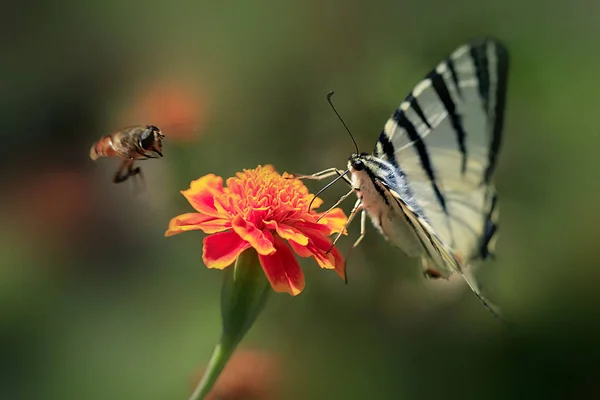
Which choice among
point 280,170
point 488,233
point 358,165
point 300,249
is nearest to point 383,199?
point 358,165

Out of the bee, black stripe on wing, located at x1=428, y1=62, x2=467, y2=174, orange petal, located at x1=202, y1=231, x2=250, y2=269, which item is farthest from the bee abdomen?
black stripe on wing, located at x1=428, y1=62, x2=467, y2=174

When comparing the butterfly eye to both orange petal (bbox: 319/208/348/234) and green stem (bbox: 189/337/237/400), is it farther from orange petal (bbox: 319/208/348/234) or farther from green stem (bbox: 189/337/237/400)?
green stem (bbox: 189/337/237/400)

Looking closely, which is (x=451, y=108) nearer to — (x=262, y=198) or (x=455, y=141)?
(x=455, y=141)

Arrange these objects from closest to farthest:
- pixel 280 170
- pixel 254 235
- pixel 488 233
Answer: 1. pixel 254 235
2. pixel 488 233
3. pixel 280 170

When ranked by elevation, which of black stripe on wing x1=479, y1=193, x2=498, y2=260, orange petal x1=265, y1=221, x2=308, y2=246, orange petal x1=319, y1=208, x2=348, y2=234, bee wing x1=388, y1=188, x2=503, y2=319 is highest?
orange petal x1=265, y1=221, x2=308, y2=246

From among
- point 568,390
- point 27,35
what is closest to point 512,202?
point 568,390

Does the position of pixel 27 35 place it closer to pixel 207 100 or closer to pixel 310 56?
pixel 207 100

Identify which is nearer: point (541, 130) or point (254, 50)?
point (541, 130)
